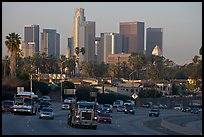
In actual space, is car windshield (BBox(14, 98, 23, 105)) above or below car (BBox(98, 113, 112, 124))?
above

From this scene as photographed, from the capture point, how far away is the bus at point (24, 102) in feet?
221

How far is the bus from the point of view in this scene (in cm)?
6725

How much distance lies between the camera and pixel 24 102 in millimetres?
67500

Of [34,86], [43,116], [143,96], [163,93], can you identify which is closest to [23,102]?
[43,116]

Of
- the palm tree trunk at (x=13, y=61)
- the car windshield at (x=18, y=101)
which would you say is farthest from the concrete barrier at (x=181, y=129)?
the palm tree trunk at (x=13, y=61)

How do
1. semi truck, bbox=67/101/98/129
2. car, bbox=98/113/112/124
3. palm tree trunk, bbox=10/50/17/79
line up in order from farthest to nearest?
palm tree trunk, bbox=10/50/17/79 → car, bbox=98/113/112/124 → semi truck, bbox=67/101/98/129

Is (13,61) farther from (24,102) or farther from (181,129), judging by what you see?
(181,129)

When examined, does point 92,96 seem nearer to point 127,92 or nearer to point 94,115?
point 127,92

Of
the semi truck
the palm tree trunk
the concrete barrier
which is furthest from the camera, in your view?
the palm tree trunk

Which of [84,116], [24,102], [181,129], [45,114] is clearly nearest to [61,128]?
[84,116]

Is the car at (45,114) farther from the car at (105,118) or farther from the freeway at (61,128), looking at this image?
the car at (105,118)

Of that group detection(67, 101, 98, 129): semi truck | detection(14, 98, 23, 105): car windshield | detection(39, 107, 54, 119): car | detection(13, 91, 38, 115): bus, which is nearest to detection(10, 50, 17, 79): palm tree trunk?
detection(13, 91, 38, 115): bus

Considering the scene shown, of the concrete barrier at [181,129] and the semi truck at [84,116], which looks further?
the semi truck at [84,116]

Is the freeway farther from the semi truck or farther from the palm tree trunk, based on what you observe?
the palm tree trunk
